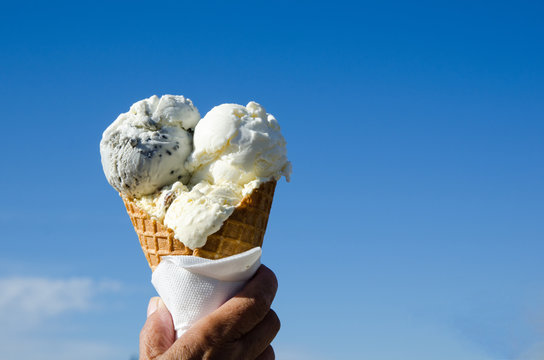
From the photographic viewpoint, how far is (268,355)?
12.2 feet

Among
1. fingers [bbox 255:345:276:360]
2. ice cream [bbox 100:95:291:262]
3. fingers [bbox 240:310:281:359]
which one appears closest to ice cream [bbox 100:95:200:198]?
ice cream [bbox 100:95:291:262]

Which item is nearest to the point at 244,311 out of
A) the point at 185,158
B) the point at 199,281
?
the point at 199,281

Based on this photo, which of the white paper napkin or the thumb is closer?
the white paper napkin

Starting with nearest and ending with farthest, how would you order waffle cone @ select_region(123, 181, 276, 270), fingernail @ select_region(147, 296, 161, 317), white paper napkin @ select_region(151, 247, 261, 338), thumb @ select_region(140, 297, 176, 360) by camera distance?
white paper napkin @ select_region(151, 247, 261, 338), thumb @ select_region(140, 297, 176, 360), waffle cone @ select_region(123, 181, 276, 270), fingernail @ select_region(147, 296, 161, 317)

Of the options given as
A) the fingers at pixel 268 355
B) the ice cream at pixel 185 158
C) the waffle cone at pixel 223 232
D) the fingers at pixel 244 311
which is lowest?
the fingers at pixel 268 355

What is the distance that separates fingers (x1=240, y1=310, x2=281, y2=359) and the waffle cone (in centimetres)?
53

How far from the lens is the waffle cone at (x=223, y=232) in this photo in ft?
12.3

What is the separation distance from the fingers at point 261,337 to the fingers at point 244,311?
6 cm

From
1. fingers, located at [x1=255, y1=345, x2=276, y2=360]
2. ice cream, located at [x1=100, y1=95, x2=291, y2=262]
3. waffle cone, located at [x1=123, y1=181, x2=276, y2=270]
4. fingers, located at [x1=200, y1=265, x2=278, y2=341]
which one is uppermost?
ice cream, located at [x1=100, y1=95, x2=291, y2=262]

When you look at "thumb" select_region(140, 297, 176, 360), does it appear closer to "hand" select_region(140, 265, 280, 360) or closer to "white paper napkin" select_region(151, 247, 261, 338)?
"hand" select_region(140, 265, 280, 360)

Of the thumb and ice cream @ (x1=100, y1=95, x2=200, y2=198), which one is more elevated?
ice cream @ (x1=100, y1=95, x2=200, y2=198)

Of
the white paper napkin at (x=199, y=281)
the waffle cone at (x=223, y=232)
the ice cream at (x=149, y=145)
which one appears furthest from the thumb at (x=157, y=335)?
the ice cream at (x=149, y=145)

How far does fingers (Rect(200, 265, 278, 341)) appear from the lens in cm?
346

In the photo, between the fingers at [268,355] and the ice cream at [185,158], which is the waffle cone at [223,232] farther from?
the fingers at [268,355]
